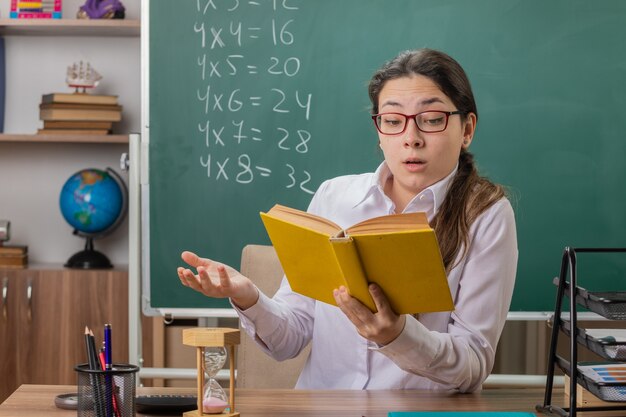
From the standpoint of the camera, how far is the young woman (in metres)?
1.65

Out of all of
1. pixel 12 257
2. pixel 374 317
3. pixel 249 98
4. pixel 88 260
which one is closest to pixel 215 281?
pixel 374 317

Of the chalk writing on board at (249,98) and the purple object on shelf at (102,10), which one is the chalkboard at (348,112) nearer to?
the chalk writing on board at (249,98)

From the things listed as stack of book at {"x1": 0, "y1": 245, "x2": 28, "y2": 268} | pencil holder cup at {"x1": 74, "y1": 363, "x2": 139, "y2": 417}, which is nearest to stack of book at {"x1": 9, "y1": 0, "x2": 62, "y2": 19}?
stack of book at {"x1": 0, "y1": 245, "x2": 28, "y2": 268}

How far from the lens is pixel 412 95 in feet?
5.78

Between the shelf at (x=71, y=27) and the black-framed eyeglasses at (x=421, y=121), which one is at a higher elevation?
the shelf at (x=71, y=27)

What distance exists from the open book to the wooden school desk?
0.18 metres

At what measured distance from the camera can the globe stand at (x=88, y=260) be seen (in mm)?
3193

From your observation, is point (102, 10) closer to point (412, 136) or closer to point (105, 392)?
point (412, 136)

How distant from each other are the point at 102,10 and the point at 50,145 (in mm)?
590

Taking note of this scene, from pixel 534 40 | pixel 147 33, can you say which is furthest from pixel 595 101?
pixel 147 33

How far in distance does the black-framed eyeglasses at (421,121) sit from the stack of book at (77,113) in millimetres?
1726

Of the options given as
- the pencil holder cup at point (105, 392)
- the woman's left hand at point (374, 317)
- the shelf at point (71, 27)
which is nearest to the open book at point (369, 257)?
the woman's left hand at point (374, 317)

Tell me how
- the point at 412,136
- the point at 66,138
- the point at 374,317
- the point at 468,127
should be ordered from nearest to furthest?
the point at 374,317 → the point at 412,136 → the point at 468,127 → the point at 66,138

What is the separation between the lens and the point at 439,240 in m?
1.74
